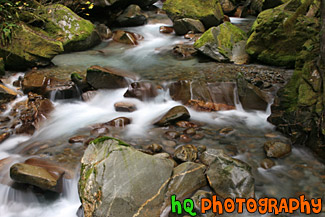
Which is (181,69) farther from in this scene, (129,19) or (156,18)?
(156,18)

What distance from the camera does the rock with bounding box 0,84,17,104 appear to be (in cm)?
577

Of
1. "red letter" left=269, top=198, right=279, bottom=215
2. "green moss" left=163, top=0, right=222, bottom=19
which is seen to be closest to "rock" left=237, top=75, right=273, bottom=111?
"red letter" left=269, top=198, right=279, bottom=215

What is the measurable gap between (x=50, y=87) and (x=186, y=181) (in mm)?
4418

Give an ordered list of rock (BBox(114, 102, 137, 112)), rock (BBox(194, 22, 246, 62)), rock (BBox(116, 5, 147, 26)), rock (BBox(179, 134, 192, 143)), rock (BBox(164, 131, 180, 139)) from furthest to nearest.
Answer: rock (BBox(116, 5, 147, 26)) → rock (BBox(194, 22, 246, 62)) → rock (BBox(114, 102, 137, 112)) → rock (BBox(164, 131, 180, 139)) → rock (BBox(179, 134, 192, 143))

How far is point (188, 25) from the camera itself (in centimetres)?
1086

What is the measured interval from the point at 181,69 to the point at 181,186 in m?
4.92

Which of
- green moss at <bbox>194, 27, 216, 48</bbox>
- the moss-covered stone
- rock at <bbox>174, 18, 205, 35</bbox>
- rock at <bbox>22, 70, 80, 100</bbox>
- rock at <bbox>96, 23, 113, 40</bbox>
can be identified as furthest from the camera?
rock at <bbox>96, 23, 113, 40</bbox>

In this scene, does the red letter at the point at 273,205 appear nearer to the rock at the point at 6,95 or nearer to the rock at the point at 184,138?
the rock at the point at 184,138

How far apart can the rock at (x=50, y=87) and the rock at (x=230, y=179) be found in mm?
4162

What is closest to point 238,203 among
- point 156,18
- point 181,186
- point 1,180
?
point 181,186

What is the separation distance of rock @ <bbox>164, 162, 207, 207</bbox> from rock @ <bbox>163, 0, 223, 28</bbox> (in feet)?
29.8

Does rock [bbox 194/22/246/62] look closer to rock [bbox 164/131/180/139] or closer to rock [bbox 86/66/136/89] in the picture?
rock [bbox 86/66/136/89]

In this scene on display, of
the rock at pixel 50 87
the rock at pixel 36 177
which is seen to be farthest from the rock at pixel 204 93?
the rock at pixel 36 177

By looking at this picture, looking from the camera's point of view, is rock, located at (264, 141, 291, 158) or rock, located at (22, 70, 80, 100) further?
rock, located at (22, 70, 80, 100)
